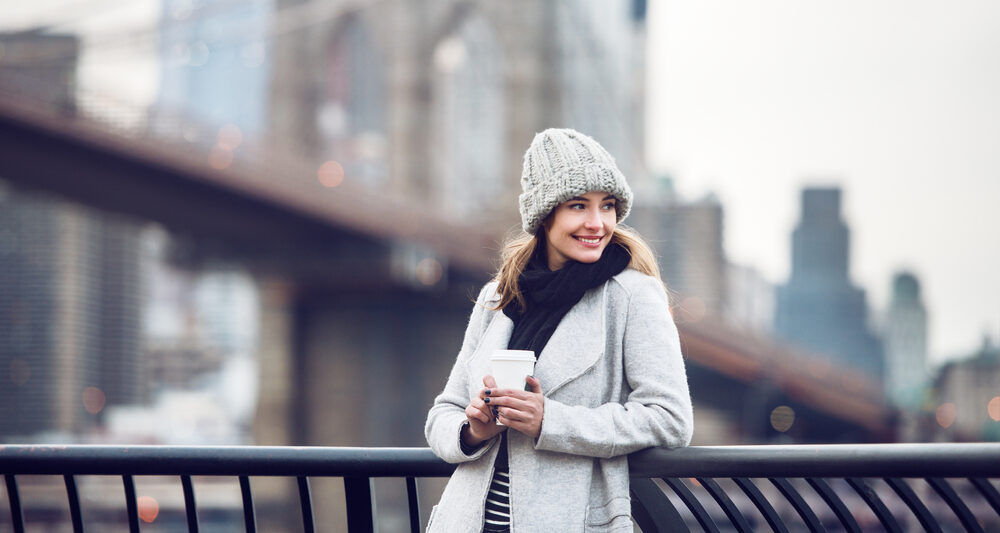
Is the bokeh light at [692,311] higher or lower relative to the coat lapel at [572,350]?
lower

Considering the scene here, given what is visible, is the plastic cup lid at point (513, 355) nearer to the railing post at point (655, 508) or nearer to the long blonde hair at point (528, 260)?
the long blonde hair at point (528, 260)

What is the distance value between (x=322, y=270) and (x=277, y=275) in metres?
1.09

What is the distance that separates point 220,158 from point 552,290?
16.2 metres

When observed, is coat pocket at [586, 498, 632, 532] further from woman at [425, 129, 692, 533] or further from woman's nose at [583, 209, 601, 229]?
woman's nose at [583, 209, 601, 229]

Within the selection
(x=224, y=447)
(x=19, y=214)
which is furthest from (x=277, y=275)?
(x=19, y=214)

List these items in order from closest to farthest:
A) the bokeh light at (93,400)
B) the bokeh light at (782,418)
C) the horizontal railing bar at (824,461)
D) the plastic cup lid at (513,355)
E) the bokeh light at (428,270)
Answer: the plastic cup lid at (513,355), the horizontal railing bar at (824,461), the bokeh light at (428,270), the bokeh light at (782,418), the bokeh light at (93,400)

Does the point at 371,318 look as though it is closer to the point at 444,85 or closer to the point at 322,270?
the point at 322,270

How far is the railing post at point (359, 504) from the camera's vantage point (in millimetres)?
2477

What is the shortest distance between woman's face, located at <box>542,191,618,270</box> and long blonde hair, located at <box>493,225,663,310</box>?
6 centimetres

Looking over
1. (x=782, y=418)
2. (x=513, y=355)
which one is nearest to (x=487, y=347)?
(x=513, y=355)

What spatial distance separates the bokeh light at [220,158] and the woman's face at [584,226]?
628 inches

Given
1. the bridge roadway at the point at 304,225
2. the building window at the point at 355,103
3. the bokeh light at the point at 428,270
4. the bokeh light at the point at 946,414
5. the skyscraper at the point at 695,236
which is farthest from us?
the skyscraper at the point at 695,236

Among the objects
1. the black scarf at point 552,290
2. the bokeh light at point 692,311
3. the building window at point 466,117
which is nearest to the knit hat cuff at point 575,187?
the black scarf at point 552,290

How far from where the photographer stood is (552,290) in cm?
210
